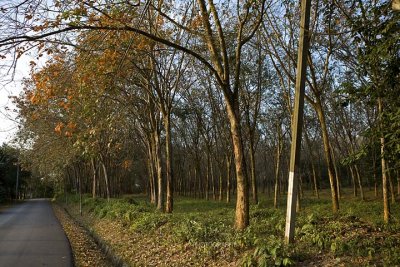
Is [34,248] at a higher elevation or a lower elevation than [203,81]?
lower

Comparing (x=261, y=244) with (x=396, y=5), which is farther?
(x=261, y=244)

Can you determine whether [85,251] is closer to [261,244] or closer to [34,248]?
[34,248]

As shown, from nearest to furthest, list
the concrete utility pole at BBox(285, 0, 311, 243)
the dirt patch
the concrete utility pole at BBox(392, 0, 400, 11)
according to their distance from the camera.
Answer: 1. the concrete utility pole at BBox(392, 0, 400, 11)
2. the concrete utility pole at BBox(285, 0, 311, 243)
3. the dirt patch

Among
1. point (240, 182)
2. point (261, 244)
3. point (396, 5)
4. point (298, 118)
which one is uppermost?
point (396, 5)

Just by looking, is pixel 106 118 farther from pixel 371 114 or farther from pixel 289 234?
pixel 371 114

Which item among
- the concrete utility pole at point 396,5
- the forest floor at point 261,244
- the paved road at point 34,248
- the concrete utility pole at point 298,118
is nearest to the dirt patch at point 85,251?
the paved road at point 34,248

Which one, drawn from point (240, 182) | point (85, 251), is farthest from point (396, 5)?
point (85, 251)

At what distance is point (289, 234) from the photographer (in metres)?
7.05

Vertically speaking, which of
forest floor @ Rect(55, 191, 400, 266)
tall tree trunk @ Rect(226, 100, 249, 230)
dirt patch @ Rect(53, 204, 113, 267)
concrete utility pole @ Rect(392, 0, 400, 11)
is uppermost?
concrete utility pole @ Rect(392, 0, 400, 11)

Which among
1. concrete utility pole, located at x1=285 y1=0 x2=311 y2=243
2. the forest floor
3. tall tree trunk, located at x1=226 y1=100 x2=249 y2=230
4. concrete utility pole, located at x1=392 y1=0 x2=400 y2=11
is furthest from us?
tall tree trunk, located at x1=226 y1=100 x2=249 y2=230

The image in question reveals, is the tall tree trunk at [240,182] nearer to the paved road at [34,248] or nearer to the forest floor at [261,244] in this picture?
the forest floor at [261,244]

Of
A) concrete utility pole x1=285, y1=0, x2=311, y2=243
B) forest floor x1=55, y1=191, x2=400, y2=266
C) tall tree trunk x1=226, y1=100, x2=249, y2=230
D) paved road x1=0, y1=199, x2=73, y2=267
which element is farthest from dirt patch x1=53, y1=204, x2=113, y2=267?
concrete utility pole x1=285, y1=0, x2=311, y2=243

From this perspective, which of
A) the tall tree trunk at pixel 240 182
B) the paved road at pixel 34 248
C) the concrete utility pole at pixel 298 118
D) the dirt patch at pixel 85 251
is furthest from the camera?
the dirt patch at pixel 85 251

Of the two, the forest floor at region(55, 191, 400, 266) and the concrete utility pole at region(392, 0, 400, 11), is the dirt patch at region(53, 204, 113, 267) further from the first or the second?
the concrete utility pole at region(392, 0, 400, 11)
